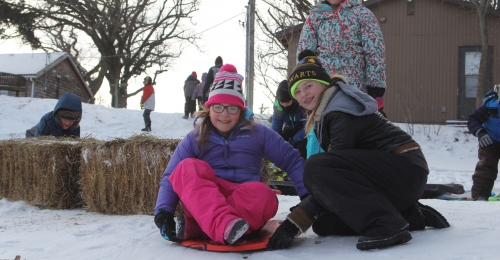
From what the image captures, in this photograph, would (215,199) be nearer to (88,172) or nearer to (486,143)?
(88,172)

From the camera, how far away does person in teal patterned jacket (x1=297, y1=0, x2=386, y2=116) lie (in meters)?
3.63

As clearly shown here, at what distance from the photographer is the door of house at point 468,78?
14734 millimetres

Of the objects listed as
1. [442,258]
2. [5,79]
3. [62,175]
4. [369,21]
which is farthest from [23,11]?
[442,258]

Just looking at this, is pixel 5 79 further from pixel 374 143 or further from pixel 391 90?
pixel 374 143

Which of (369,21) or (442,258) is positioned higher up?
(369,21)

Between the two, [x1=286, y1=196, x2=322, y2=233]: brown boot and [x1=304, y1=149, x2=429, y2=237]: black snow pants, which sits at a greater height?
[x1=304, y1=149, x2=429, y2=237]: black snow pants

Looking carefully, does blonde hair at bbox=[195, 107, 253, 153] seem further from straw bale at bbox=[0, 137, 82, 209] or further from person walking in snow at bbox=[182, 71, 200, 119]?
person walking in snow at bbox=[182, 71, 200, 119]

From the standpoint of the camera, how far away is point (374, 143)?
8.73 feet

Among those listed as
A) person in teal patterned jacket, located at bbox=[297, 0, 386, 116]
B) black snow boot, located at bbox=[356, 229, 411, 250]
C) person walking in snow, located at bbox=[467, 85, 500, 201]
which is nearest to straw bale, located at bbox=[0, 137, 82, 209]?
person in teal patterned jacket, located at bbox=[297, 0, 386, 116]

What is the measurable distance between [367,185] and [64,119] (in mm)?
3840

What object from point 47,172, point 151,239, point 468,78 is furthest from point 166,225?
point 468,78

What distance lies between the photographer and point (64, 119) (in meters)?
5.35

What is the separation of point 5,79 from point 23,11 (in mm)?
3907

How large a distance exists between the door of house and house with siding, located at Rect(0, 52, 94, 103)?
1998 centimetres
